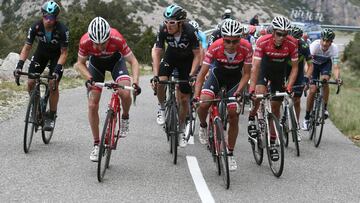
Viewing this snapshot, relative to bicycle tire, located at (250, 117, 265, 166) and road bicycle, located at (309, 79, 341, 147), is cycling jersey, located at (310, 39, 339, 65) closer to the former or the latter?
road bicycle, located at (309, 79, 341, 147)

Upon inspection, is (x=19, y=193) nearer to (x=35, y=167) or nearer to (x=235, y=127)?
(x=35, y=167)

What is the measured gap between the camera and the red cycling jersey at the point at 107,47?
7844 mm

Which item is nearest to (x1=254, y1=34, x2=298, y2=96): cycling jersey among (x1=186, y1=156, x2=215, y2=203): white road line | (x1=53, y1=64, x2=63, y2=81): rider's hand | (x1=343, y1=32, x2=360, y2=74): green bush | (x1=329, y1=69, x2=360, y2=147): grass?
(x1=186, y1=156, x2=215, y2=203): white road line

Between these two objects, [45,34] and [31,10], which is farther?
[31,10]

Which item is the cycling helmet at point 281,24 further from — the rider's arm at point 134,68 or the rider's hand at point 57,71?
the rider's hand at point 57,71

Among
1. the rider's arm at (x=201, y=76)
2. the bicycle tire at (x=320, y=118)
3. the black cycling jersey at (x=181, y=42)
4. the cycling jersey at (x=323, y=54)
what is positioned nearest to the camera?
the rider's arm at (x=201, y=76)

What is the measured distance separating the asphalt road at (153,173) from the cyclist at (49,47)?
3.03 feet

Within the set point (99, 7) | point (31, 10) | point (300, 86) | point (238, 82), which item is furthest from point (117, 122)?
point (31, 10)

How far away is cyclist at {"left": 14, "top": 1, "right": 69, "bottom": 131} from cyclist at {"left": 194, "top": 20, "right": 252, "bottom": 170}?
8.10ft

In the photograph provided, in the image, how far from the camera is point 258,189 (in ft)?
24.2

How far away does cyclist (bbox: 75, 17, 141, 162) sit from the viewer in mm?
7445

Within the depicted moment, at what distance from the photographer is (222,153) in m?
7.40

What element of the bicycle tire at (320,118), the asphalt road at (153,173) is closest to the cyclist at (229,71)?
the asphalt road at (153,173)

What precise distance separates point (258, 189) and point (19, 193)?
2997 millimetres
